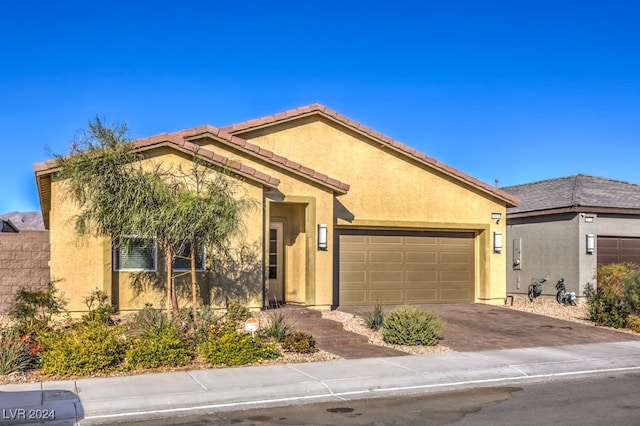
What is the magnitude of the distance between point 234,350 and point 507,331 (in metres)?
7.32

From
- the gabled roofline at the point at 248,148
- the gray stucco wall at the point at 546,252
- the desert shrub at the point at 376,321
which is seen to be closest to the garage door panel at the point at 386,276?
the gabled roofline at the point at 248,148

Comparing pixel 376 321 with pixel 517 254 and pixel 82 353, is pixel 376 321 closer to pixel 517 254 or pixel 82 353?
pixel 82 353

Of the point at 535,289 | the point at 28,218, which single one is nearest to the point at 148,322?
the point at 535,289

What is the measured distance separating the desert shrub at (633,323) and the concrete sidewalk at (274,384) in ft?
11.4

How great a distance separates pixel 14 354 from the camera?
10828 millimetres

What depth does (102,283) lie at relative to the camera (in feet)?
49.0

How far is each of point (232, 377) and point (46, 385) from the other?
2.70 meters

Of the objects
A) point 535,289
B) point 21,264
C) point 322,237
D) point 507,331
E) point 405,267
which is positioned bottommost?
point 507,331

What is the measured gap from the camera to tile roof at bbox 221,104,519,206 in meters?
19.0

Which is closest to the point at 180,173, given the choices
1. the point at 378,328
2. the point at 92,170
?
the point at 92,170

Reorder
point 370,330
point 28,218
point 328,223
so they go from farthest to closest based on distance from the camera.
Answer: point 28,218
point 328,223
point 370,330

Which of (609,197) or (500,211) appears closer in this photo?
(500,211)

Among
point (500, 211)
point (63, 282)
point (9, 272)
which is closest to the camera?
point (63, 282)

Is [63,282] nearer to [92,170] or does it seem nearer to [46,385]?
[92,170]
